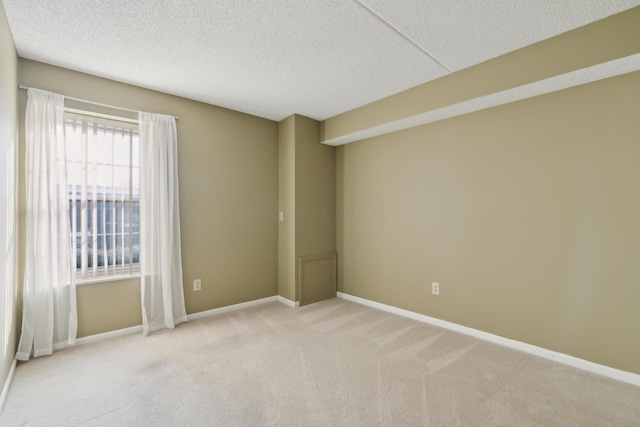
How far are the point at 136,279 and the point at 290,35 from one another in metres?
2.74

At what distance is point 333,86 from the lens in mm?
3008

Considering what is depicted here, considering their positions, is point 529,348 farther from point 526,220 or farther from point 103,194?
point 103,194

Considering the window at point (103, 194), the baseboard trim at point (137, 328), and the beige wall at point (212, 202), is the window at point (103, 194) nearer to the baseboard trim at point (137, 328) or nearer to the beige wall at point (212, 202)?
the beige wall at point (212, 202)

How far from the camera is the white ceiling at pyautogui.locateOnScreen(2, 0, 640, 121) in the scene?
1863mm

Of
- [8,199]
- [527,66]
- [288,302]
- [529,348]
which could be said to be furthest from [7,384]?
[527,66]

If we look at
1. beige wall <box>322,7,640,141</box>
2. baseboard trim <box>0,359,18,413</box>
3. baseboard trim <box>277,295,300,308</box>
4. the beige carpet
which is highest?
beige wall <box>322,7,640,141</box>

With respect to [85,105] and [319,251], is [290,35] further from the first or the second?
[319,251]

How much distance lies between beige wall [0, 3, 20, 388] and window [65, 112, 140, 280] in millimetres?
450

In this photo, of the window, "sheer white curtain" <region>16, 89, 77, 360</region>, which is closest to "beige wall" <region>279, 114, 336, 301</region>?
the window

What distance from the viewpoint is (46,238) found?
2.53 meters

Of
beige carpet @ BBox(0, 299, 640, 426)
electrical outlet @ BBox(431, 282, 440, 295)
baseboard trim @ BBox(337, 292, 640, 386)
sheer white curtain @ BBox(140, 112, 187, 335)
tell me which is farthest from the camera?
electrical outlet @ BBox(431, 282, 440, 295)

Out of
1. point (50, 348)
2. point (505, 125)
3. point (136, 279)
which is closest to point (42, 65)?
point (136, 279)

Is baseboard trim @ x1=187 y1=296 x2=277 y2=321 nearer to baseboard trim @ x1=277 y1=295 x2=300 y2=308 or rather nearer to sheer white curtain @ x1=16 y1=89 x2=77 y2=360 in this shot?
baseboard trim @ x1=277 y1=295 x2=300 y2=308

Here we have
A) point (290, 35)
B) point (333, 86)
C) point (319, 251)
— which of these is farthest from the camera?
point (319, 251)
